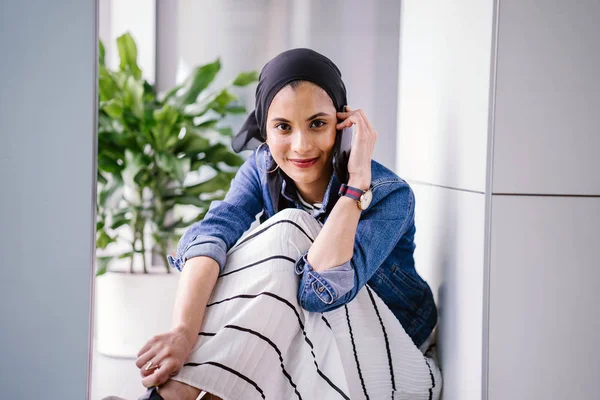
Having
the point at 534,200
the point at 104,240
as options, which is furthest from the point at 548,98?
the point at 104,240

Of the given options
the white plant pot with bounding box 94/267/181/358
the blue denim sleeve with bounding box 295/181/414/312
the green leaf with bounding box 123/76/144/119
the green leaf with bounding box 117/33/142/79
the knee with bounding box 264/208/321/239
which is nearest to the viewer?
the blue denim sleeve with bounding box 295/181/414/312

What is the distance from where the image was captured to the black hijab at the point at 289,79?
1.35 metres

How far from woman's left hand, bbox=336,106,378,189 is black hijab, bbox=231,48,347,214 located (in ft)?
0.15

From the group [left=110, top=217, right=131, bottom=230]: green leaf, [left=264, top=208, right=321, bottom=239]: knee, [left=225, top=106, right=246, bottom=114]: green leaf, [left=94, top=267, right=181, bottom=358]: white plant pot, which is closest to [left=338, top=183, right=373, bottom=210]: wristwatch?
[left=264, top=208, right=321, bottom=239]: knee

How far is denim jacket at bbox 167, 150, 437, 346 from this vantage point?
1184 mm

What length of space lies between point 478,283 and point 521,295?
8 centimetres

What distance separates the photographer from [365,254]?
1263 mm

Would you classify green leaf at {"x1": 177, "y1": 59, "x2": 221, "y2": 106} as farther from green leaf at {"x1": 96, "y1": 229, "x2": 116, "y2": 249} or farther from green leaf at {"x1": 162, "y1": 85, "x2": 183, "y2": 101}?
green leaf at {"x1": 96, "y1": 229, "x2": 116, "y2": 249}

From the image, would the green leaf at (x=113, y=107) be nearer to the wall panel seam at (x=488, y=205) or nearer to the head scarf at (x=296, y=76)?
the head scarf at (x=296, y=76)

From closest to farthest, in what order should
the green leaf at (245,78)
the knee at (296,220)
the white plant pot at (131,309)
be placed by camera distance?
the knee at (296,220) → the green leaf at (245,78) → the white plant pot at (131,309)

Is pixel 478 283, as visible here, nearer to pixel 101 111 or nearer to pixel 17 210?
pixel 17 210

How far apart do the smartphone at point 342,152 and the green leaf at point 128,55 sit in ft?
2.92

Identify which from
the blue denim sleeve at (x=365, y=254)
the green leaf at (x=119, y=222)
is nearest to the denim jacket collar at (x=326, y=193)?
the blue denim sleeve at (x=365, y=254)

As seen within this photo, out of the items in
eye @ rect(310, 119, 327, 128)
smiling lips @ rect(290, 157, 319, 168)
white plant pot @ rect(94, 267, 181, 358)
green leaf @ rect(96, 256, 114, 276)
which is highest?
eye @ rect(310, 119, 327, 128)
